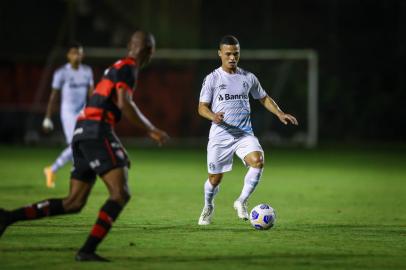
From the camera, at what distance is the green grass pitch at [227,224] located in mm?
8445

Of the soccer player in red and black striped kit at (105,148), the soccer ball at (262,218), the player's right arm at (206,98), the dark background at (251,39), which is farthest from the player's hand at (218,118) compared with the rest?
the dark background at (251,39)

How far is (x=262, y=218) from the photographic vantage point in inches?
413

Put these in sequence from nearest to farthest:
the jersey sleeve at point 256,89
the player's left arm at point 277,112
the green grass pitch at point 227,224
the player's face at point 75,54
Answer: the green grass pitch at point 227,224
the player's left arm at point 277,112
the jersey sleeve at point 256,89
the player's face at point 75,54

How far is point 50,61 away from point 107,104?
71.5 ft

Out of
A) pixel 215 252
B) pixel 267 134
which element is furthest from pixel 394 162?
pixel 215 252

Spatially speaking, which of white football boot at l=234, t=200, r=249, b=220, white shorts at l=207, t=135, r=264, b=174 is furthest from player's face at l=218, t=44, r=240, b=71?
white football boot at l=234, t=200, r=249, b=220

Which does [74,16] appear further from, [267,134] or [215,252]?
[215,252]

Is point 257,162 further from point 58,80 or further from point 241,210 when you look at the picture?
point 58,80

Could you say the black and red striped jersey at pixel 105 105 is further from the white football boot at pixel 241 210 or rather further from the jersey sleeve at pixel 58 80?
the jersey sleeve at pixel 58 80

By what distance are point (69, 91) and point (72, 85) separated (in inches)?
4.9

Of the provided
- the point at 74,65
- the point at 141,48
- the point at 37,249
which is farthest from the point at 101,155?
the point at 74,65

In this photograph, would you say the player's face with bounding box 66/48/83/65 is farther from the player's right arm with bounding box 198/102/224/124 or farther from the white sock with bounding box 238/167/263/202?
the white sock with bounding box 238/167/263/202

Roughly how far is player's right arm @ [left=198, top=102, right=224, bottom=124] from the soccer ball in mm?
1187

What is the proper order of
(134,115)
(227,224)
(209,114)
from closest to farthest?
(134,115) → (209,114) → (227,224)
